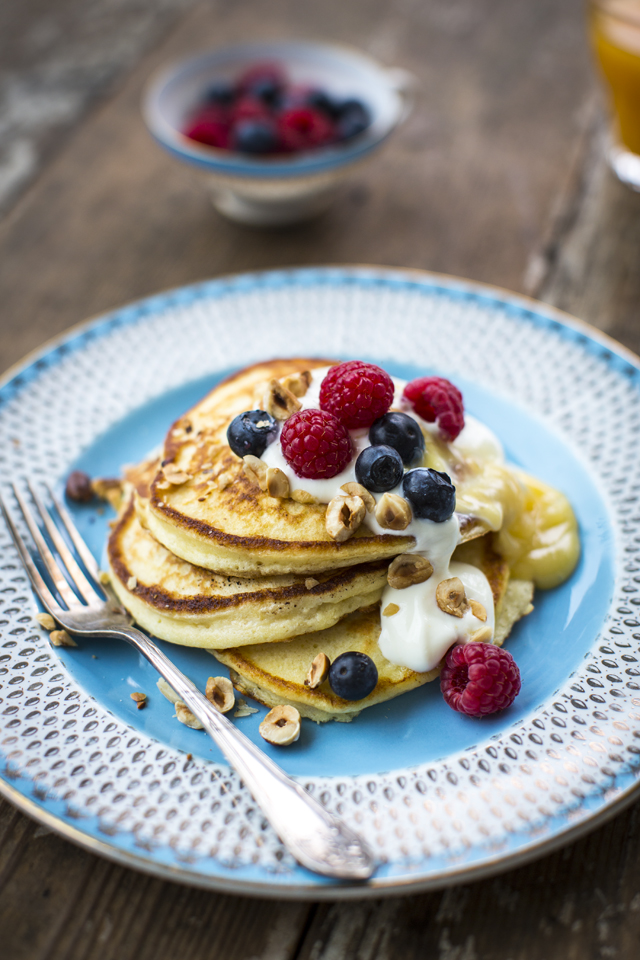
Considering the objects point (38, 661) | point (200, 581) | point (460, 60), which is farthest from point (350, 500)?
point (460, 60)

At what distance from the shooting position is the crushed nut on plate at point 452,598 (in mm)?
1539

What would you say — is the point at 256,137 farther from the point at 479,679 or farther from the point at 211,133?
the point at 479,679

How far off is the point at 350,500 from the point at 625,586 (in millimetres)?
621

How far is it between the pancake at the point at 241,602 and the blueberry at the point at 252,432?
265 mm

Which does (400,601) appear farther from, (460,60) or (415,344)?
(460,60)

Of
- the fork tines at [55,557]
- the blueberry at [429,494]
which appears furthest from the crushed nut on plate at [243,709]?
the blueberry at [429,494]

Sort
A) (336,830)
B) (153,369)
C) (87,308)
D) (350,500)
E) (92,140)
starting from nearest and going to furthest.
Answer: (336,830), (350,500), (153,369), (87,308), (92,140)

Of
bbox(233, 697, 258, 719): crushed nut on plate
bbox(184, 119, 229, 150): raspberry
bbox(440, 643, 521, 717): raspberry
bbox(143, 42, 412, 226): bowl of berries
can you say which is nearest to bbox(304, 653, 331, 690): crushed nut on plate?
bbox(233, 697, 258, 719): crushed nut on plate

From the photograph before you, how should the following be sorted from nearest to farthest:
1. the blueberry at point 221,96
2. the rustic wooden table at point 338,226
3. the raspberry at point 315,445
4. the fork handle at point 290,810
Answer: the fork handle at point 290,810 < the rustic wooden table at point 338,226 < the raspberry at point 315,445 < the blueberry at point 221,96

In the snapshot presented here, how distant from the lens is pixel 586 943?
122 centimetres

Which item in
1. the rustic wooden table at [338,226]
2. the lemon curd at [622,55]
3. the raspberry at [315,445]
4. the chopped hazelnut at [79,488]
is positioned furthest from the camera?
the lemon curd at [622,55]

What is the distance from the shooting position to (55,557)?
5.92 feet

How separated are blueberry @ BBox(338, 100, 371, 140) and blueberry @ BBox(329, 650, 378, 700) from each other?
6.80 feet

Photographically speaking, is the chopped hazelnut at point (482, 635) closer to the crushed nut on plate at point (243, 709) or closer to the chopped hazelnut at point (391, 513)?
the chopped hazelnut at point (391, 513)
